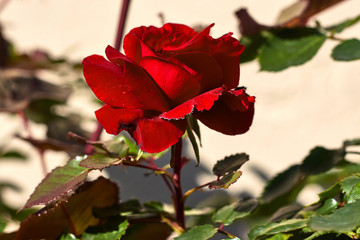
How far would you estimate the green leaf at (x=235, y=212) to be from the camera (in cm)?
41

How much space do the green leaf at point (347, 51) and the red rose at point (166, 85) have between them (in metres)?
0.17

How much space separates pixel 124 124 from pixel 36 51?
0.58 metres

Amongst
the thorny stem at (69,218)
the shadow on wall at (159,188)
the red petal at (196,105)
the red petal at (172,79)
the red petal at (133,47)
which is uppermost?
the red petal at (133,47)

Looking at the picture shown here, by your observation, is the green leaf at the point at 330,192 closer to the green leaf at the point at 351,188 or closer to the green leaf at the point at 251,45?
the green leaf at the point at 351,188

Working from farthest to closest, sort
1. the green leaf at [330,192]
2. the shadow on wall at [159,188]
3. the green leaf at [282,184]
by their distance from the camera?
1. the shadow on wall at [159,188]
2. the green leaf at [282,184]
3. the green leaf at [330,192]

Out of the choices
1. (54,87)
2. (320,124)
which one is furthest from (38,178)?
(320,124)

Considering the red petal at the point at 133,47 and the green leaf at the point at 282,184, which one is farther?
the green leaf at the point at 282,184

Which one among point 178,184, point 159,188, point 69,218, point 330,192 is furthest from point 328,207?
point 159,188

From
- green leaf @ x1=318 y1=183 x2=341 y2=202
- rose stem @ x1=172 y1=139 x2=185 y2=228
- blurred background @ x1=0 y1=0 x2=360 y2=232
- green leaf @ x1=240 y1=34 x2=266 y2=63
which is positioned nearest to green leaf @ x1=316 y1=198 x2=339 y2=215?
green leaf @ x1=318 y1=183 x2=341 y2=202

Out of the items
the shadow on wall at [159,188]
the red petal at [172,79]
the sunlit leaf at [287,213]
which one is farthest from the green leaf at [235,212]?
the shadow on wall at [159,188]

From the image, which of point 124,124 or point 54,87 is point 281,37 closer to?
point 124,124

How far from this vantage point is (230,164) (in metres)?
0.39

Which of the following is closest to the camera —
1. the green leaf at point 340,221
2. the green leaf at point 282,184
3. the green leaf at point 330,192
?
the green leaf at point 340,221

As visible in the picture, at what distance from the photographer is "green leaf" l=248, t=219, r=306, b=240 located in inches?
13.8
